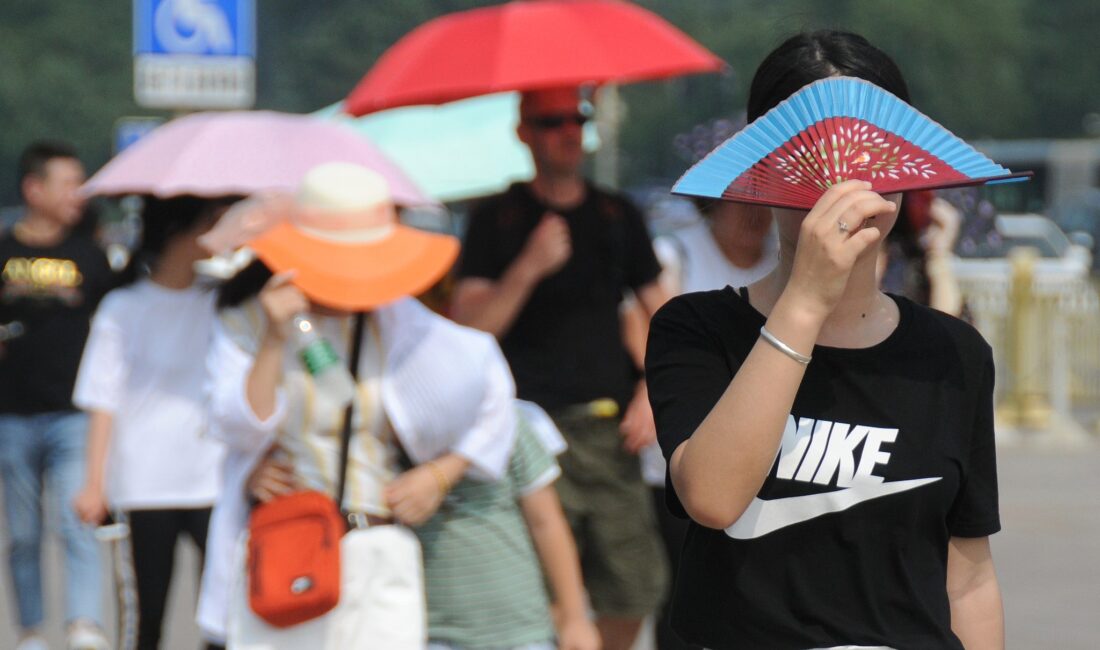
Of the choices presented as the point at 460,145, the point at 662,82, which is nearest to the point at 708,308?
the point at 460,145

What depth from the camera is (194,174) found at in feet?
22.0

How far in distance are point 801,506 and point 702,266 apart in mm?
3326

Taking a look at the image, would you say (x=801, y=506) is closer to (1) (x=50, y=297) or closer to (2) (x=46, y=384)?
(2) (x=46, y=384)

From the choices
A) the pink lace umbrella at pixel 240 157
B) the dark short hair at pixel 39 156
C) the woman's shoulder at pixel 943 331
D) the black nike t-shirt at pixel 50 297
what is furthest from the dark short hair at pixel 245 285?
the dark short hair at pixel 39 156

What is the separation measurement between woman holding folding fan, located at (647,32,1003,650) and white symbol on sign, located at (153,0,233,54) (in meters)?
8.46

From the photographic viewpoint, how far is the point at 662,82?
79188 mm

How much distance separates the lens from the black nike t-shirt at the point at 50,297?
25.3 ft

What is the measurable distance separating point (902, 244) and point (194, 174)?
9.76ft

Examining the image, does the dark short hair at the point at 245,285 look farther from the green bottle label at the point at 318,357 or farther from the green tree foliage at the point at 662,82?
the green tree foliage at the point at 662,82

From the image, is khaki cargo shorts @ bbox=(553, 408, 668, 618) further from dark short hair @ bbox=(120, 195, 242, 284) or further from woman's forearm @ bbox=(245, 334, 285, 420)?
woman's forearm @ bbox=(245, 334, 285, 420)

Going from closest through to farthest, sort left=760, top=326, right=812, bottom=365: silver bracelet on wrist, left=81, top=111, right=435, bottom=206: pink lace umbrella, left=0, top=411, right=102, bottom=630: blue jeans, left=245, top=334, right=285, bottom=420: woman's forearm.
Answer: left=760, top=326, right=812, bottom=365: silver bracelet on wrist
left=245, top=334, right=285, bottom=420: woman's forearm
left=81, top=111, right=435, bottom=206: pink lace umbrella
left=0, top=411, right=102, bottom=630: blue jeans

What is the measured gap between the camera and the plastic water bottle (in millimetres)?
3852

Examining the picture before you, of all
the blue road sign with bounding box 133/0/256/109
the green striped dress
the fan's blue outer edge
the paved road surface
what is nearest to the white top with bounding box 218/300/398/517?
the green striped dress

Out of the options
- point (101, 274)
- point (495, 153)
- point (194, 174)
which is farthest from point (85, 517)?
point (495, 153)
